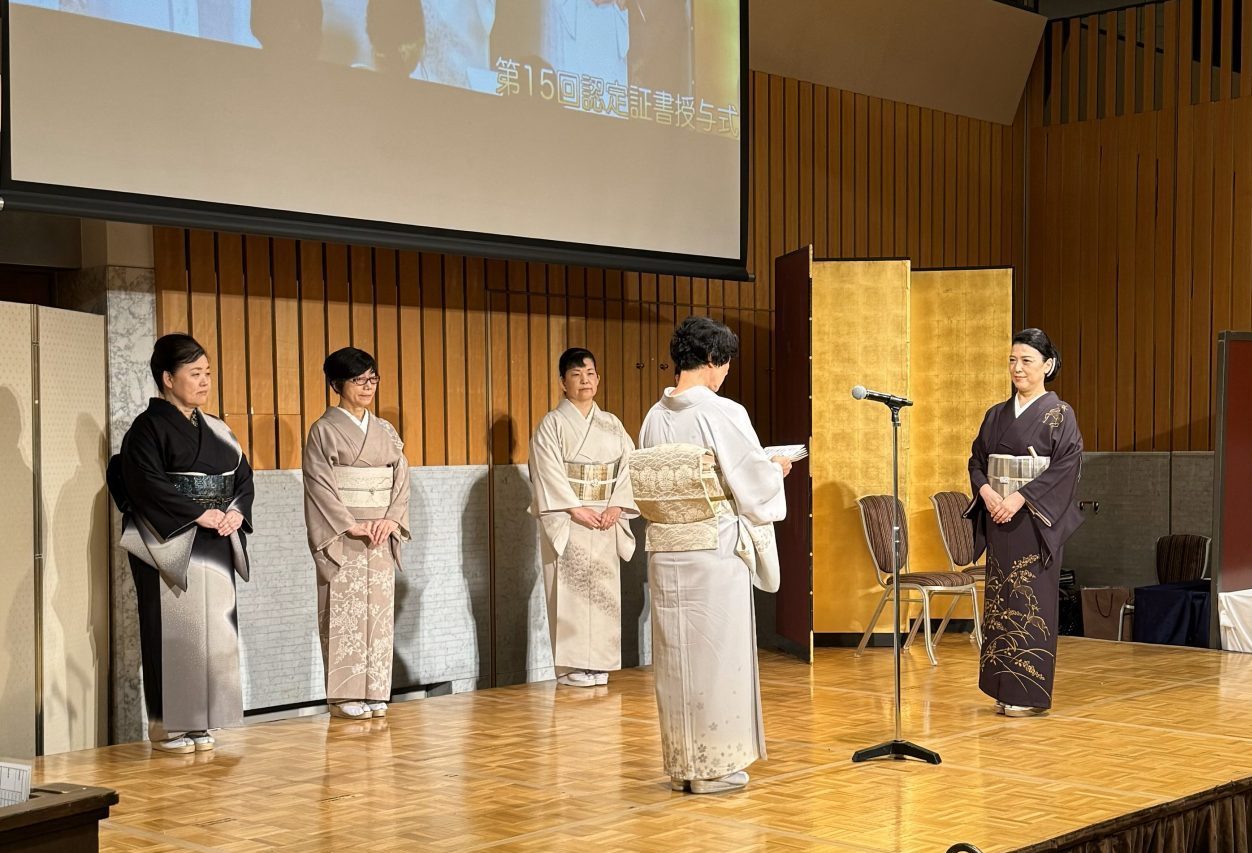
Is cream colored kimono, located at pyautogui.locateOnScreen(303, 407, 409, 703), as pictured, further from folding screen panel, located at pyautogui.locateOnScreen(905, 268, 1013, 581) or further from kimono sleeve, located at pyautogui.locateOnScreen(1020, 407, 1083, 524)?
folding screen panel, located at pyautogui.locateOnScreen(905, 268, 1013, 581)

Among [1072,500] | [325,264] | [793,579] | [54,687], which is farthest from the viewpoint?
[793,579]

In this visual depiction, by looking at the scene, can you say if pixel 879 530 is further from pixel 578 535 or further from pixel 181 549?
pixel 181 549

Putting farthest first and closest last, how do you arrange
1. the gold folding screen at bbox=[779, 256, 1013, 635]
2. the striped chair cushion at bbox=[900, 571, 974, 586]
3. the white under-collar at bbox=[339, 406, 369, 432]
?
the gold folding screen at bbox=[779, 256, 1013, 635] < the striped chair cushion at bbox=[900, 571, 974, 586] < the white under-collar at bbox=[339, 406, 369, 432]

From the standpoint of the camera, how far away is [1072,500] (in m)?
5.42

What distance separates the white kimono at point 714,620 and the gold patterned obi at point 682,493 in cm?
3

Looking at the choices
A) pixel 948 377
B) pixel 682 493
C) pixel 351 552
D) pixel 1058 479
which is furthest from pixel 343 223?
pixel 948 377

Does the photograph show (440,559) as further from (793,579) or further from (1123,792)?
(1123,792)

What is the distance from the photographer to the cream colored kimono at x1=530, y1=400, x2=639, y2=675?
631 cm

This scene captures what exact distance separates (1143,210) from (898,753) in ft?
18.9

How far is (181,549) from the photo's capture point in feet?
16.3

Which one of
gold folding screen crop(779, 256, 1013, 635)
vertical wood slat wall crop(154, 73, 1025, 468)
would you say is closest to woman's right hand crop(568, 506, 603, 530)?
vertical wood slat wall crop(154, 73, 1025, 468)

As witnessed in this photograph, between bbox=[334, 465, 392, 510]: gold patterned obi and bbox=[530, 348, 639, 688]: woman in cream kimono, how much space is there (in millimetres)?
852

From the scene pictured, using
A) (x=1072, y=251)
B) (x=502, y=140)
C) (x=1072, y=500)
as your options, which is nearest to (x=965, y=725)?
(x=1072, y=500)

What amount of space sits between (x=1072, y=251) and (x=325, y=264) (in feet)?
18.1
